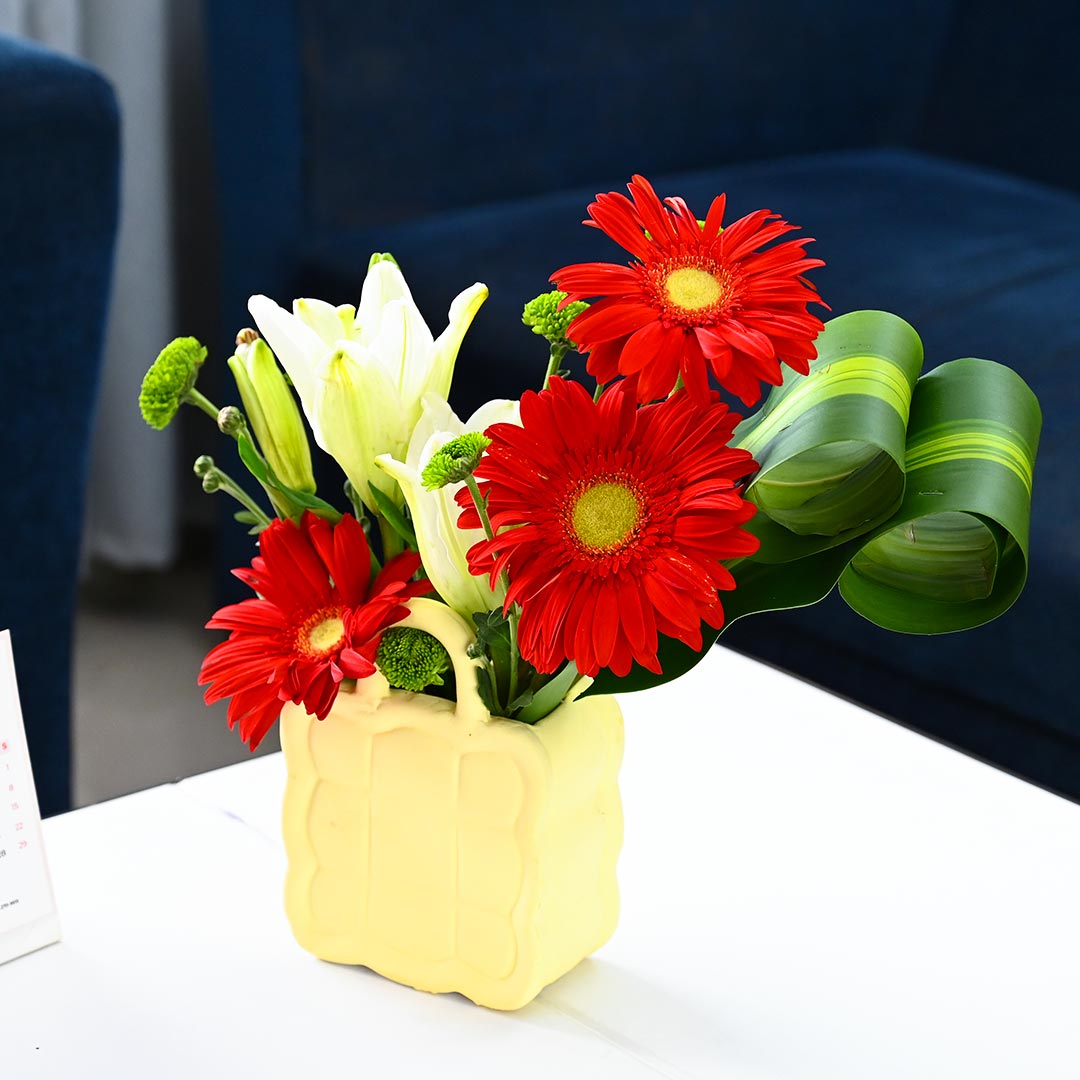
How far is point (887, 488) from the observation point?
0.56 meters

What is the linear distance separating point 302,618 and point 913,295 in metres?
1.16

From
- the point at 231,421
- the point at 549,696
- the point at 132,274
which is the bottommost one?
the point at 132,274

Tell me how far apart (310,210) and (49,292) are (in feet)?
2.03

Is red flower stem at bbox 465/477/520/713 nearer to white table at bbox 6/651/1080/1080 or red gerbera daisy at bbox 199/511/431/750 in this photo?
red gerbera daisy at bbox 199/511/431/750

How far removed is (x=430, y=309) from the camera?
1692mm

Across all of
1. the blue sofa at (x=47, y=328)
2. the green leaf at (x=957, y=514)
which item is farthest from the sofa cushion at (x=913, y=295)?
the green leaf at (x=957, y=514)

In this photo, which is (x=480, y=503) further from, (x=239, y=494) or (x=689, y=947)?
(x=689, y=947)

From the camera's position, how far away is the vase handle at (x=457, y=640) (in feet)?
1.97

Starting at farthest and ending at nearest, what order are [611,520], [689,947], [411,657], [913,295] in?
[913,295] → [689,947] → [411,657] → [611,520]

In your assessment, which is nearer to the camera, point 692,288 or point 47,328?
point 692,288

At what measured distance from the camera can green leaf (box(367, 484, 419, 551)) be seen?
60 centimetres

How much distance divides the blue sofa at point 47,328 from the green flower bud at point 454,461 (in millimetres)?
758

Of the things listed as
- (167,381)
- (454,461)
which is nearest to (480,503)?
(454,461)

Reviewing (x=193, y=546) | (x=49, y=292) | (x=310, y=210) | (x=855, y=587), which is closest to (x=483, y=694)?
(x=855, y=587)
